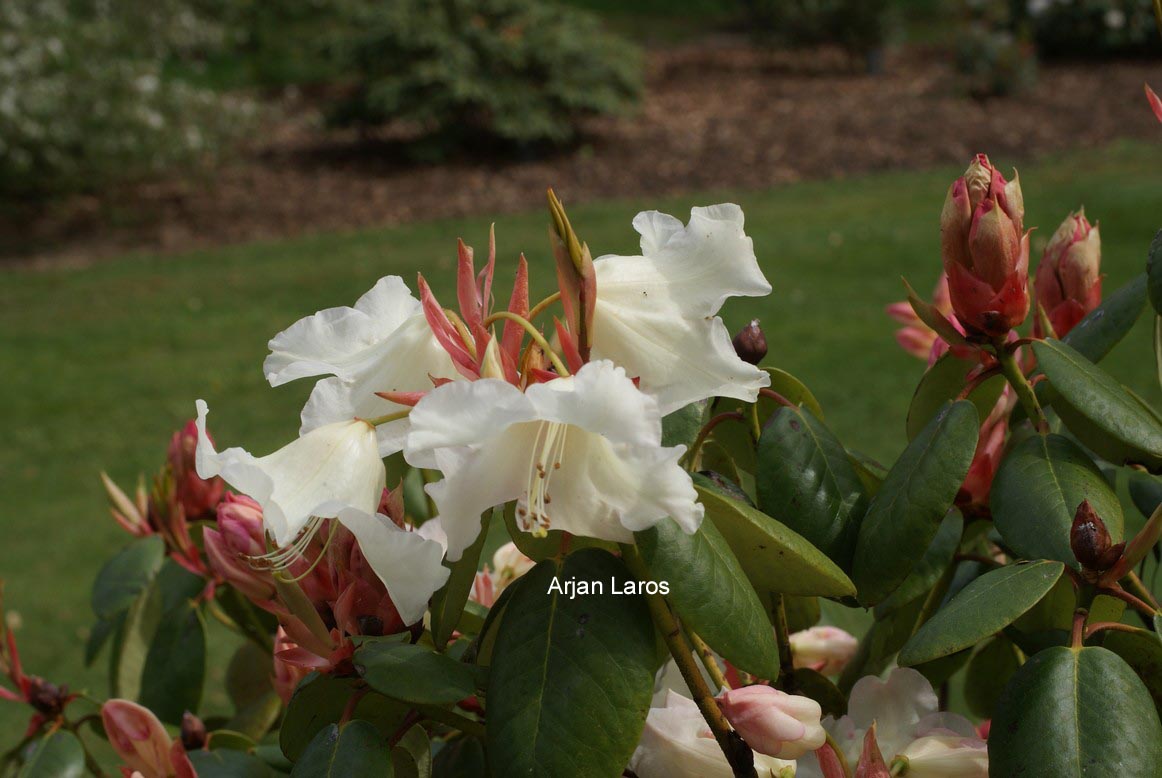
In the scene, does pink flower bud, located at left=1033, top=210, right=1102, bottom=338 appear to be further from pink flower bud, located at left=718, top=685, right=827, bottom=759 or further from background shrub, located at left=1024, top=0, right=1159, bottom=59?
background shrub, located at left=1024, top=0, right=1159, bottom=59

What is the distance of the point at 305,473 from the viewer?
72cm

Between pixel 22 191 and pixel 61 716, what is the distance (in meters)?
8.12

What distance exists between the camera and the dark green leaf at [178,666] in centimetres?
123

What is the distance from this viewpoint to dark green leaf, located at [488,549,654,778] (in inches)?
27.7

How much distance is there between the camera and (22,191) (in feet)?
27.6

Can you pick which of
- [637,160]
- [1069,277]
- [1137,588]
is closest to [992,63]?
[637,160]

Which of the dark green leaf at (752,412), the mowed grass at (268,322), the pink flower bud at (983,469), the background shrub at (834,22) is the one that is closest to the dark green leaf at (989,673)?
the pink flower bud at (983,469)

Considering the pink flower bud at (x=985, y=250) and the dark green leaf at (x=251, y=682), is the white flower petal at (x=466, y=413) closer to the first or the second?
the pink flower bud at (x=985, y=250)

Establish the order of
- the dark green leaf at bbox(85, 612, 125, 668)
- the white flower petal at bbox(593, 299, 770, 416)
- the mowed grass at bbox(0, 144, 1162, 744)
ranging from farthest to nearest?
the mowed grass at bbox(0, 144, 1162, 744) → the dark green leaf at bbox(85, 612, 125, 668) → the white flower petal at bbox(593, 299, 770, 416)

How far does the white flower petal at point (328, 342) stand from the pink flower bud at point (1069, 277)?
0.60 m

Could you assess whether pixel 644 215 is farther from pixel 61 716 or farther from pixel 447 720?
pixel 61 716

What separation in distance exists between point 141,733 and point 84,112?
7.87 meters

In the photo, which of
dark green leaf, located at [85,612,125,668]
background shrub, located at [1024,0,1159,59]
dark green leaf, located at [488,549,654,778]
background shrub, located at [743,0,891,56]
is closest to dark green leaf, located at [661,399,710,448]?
dark green leaf, located at [488,549,654,778]

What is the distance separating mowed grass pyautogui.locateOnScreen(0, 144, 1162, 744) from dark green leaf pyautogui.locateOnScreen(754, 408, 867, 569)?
292 centimetres
